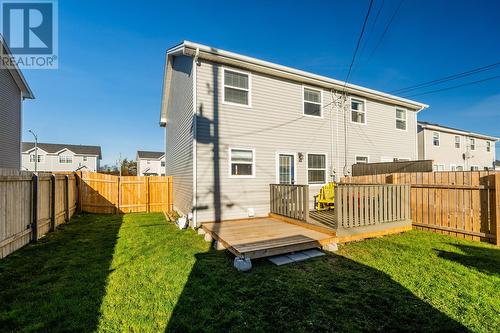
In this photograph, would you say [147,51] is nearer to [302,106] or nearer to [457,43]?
[302,106]

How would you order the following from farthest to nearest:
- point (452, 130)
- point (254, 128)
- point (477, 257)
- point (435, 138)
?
Answer: point (452, 130) < point (435, 138) < point (254, 128) < point (477, 257)

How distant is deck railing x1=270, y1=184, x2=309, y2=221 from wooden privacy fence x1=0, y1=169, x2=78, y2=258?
6546 millimetres

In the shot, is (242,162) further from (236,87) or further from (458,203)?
(458,203)

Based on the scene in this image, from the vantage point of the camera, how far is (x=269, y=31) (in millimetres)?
13914

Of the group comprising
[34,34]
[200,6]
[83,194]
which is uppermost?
[200,6]

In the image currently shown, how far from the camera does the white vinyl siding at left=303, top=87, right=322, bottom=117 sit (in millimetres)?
9703

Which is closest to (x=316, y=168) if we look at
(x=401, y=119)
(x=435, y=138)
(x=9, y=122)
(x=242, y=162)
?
(x=242, y=162)

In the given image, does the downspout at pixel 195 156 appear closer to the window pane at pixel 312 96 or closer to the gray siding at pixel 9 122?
the window pane at pixel 312 96

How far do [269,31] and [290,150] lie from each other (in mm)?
8951

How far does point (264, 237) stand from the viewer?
5320mm

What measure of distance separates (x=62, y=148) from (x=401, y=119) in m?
43.9

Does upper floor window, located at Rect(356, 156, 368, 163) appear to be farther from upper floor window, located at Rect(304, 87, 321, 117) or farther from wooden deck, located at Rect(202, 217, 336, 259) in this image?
wooden deck, located at Rect(202, 217, 336, 259)

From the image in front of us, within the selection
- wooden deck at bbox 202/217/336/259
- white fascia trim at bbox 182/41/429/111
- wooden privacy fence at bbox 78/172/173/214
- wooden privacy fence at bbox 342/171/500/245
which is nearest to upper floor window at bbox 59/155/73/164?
wooden privacy fence at bbox 78/172/173/214

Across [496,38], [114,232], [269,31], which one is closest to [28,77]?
[114,232]
